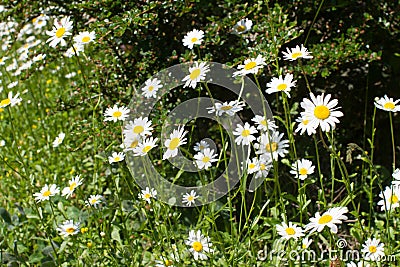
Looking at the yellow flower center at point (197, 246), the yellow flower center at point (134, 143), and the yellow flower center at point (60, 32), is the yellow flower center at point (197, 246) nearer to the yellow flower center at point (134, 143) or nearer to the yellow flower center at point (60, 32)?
the yellow flower center at point (134, 143)

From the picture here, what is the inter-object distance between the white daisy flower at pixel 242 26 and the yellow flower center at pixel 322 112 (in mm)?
781

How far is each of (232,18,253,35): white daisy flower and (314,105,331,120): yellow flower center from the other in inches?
30.8

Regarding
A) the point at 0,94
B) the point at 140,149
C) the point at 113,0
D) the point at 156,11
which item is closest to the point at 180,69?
the point at 156,11

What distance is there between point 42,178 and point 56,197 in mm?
436

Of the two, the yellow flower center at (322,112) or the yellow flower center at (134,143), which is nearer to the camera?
the yellow flower center at (322,112)

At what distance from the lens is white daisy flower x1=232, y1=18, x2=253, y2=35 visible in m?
2.10

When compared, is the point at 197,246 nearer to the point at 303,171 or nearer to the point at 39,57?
the point at 303,171

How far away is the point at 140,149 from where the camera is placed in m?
1.57

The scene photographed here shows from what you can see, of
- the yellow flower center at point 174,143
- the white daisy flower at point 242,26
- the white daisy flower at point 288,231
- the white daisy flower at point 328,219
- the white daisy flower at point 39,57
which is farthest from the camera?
the white daisy flower at point 39,57

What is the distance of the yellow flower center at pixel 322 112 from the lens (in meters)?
1.39

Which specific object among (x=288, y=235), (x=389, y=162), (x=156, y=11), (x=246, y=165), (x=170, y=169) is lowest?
(x=389, y=162)

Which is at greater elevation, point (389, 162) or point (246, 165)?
point (246, 165)

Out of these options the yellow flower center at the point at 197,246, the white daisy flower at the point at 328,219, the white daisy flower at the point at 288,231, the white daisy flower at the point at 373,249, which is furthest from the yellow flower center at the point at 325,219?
the yellow flower center at the point at 197,246

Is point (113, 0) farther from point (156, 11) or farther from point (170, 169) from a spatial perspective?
point (170, 169)
